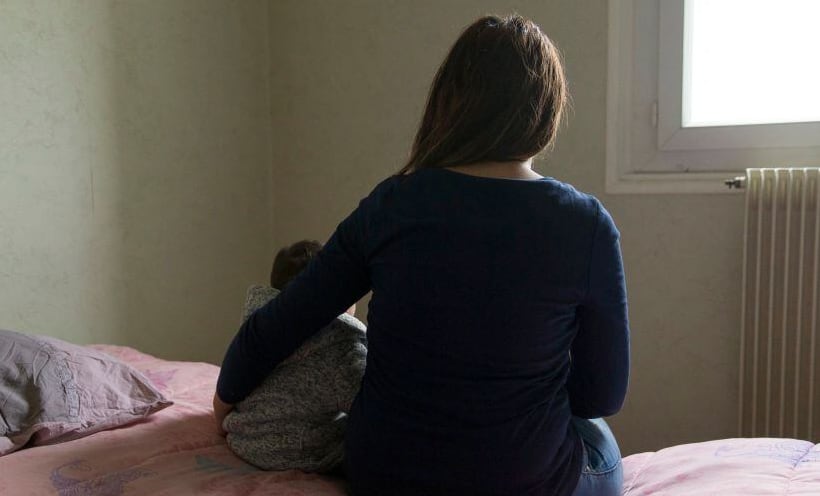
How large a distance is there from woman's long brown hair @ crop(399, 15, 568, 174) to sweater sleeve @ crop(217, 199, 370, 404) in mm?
165

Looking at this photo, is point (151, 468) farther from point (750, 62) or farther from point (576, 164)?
point (750, 62)

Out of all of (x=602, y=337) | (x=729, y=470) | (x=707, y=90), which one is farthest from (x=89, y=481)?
(x=707, y=90)

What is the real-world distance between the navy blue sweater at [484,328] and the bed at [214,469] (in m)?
0.21

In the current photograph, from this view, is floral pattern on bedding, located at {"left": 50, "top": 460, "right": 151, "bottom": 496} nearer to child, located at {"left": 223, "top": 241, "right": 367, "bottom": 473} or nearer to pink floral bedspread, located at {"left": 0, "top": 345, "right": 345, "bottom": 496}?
pink floral bedspread, located at {"left": 0, "top": 345, "right": 345, "bottom": 496}

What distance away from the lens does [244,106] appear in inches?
111

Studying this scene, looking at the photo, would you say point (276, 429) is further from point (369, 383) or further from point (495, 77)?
point (495, 77)

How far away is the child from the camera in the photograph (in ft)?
4.04

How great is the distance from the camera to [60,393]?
1411mm

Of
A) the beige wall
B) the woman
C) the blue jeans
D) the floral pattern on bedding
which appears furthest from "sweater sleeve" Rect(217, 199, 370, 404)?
the beige wall

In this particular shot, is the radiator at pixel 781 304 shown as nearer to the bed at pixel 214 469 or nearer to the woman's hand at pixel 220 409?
the bed at pixel 214 469

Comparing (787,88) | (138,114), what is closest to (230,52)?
(138,114)

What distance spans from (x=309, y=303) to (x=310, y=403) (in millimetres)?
203

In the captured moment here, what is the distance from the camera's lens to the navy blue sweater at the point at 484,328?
984mm

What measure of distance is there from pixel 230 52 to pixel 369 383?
6.37 feet
